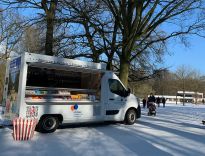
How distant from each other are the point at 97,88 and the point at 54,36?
802 cm

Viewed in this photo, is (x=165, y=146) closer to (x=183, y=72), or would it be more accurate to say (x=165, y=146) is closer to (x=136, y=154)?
(x=136, y=154)

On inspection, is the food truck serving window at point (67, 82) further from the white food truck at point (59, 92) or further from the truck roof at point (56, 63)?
the truck roof at point (56, 63)

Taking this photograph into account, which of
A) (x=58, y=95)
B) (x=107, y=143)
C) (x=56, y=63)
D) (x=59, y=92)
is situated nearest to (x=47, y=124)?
(x=58, y=95)

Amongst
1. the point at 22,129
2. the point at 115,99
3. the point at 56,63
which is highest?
the point at 56,63

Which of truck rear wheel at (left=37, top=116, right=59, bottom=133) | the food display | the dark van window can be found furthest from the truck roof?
truck rear wheel at (left=37, top=116, right=59, bottom=133)

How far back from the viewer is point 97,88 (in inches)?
586

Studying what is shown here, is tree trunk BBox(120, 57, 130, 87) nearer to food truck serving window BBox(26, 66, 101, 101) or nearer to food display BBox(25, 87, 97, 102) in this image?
food truck serving window BBox(26, 66, 101, 101)

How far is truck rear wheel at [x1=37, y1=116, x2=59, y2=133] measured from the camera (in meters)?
12.8

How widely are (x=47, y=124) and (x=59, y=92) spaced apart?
136 centimetres

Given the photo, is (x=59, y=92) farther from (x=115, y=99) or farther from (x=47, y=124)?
(x=115, y=99)

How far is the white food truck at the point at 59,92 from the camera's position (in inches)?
494

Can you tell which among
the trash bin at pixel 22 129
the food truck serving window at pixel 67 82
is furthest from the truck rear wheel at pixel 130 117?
the trash bin at pixel 22 129

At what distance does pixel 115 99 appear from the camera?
15.4 meters

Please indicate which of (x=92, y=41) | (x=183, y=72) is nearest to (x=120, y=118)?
(x=92, y=41)
